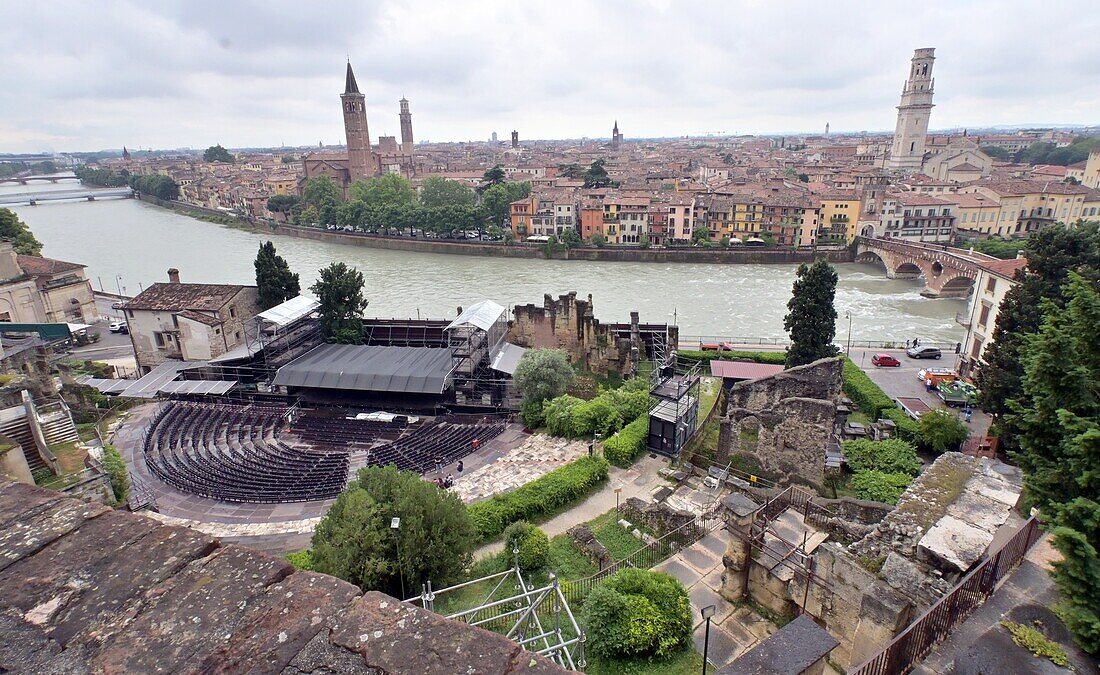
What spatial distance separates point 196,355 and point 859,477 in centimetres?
2928

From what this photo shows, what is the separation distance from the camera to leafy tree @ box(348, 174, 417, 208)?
6775 centimetres

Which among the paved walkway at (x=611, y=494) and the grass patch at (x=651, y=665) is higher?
the grass patch at (x=651, y=665)

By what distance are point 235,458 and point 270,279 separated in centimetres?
1244

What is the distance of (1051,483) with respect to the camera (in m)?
6.16

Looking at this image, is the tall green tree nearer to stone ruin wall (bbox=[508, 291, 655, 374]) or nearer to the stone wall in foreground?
the stone wall in foreground

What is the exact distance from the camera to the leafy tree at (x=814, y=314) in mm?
23766

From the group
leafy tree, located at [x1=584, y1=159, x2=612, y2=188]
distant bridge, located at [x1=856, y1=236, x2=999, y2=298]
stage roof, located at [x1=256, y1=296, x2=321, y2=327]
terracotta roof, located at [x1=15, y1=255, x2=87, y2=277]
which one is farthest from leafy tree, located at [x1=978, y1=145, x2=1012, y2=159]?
terracotta roof, located at [x1=15, y1=255, x2=87, y2=277]

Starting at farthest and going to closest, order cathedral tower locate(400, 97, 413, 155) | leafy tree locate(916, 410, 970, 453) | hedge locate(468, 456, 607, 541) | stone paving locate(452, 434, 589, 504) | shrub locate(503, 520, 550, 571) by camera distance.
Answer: cathedral tower locate(400, 97, 413, 155), leafy tree locate(916, 410, 970, 453), stone paving locate(452, 434, 589, 504), hedge locate(468, 456, 607, 541), shrub locate(503, 520, 550, 571)

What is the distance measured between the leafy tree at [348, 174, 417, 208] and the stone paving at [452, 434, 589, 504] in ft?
168

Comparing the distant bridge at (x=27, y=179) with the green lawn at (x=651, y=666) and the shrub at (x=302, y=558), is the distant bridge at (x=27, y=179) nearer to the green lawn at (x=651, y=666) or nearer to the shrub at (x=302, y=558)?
the shrub at (x=302, y=558)

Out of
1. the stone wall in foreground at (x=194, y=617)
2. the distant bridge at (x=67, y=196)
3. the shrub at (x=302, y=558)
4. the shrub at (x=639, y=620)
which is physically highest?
the stone wall in foreground at (x=194, y=617)

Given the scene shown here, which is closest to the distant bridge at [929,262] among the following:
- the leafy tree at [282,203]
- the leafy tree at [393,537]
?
the leafy tree at [393,537]

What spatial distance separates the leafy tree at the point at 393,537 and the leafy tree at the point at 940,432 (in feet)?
54.0

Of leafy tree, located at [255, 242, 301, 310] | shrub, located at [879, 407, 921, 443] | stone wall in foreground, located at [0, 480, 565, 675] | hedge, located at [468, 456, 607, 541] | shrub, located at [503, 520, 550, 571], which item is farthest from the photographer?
leafy tree, located at [255, 242, 301, 310]
